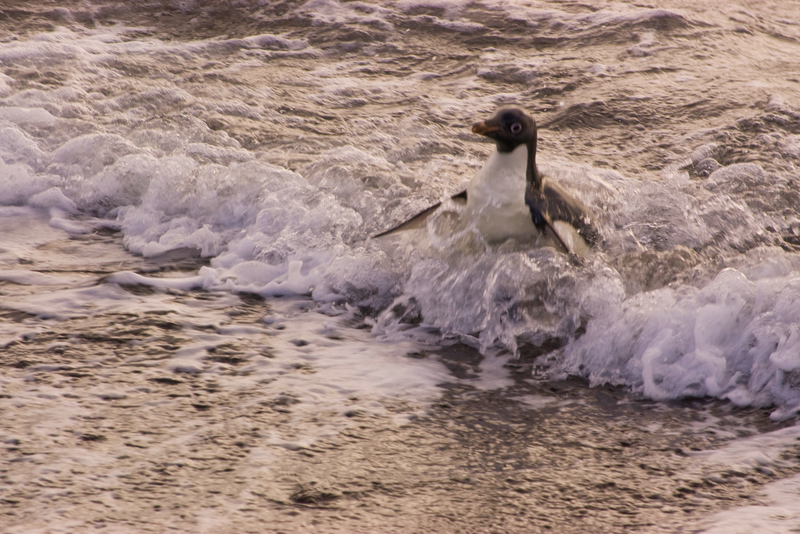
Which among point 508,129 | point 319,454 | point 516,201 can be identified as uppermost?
point 508,129

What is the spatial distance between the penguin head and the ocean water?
Result: 572 mm

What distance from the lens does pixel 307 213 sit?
452 cm

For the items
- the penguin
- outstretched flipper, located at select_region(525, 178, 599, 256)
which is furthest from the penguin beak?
outstretched flipper, located at select_region(525, 178, 599, 256)

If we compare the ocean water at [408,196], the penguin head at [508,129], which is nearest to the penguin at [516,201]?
the penguin head at [508,129]

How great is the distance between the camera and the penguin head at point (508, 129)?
4.21m

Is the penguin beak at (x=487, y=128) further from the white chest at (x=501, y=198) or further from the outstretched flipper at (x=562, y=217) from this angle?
the outstretched flipper at (x=562, y=217)

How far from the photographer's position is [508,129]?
422cm

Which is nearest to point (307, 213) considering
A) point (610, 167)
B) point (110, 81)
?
point (610, 167)

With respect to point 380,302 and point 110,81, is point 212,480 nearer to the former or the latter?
point 380,302

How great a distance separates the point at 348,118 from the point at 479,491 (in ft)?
14.5

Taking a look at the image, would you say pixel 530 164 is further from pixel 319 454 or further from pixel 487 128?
pixel 319 454

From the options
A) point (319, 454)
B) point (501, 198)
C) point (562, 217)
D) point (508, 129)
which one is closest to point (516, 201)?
point (501, 198)

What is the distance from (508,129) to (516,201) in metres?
0.41

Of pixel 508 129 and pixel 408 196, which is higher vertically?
pixel 508 129
